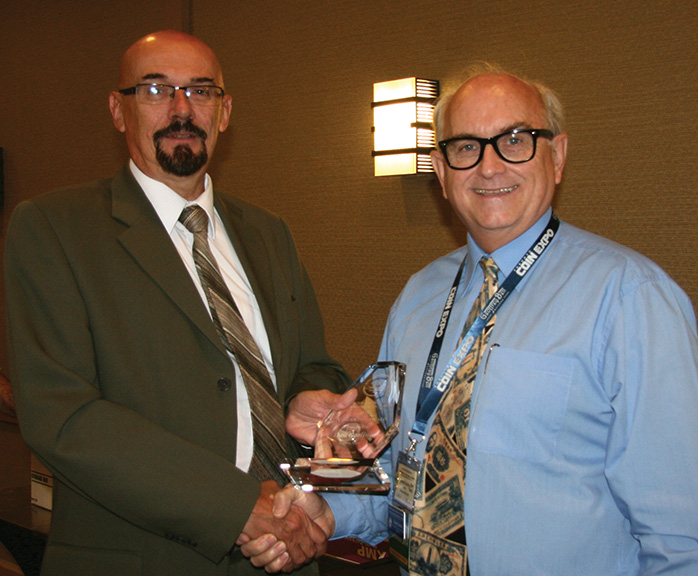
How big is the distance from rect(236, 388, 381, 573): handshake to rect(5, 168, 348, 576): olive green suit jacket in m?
0.07

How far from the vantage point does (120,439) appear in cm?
156

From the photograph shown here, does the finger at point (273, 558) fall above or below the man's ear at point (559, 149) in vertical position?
below

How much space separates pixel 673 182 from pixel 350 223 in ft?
5.26

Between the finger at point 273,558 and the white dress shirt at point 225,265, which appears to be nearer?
the finger at point 273,558

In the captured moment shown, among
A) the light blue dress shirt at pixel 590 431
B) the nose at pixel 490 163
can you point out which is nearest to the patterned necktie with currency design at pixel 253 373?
the light blue dress shirt at pixel 590 431

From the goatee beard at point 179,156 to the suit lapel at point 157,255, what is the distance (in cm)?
14

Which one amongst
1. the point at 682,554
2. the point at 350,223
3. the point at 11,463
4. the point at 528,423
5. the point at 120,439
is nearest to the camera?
the point at 682,554

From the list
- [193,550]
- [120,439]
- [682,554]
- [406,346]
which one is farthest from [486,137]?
[193,550]

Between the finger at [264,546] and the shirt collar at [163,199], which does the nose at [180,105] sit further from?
the finger at [264,546]

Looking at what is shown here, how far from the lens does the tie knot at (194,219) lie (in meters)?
1.94

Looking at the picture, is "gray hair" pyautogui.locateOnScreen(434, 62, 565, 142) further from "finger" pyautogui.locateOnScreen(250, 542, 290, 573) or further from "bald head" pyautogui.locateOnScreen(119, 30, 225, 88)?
"finger" pyautogui.locateOnScreen(250, 542, 290, 573)

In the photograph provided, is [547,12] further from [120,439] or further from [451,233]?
[120,439]

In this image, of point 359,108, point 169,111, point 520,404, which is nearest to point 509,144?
point 520,404

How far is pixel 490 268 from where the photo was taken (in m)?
1.56
